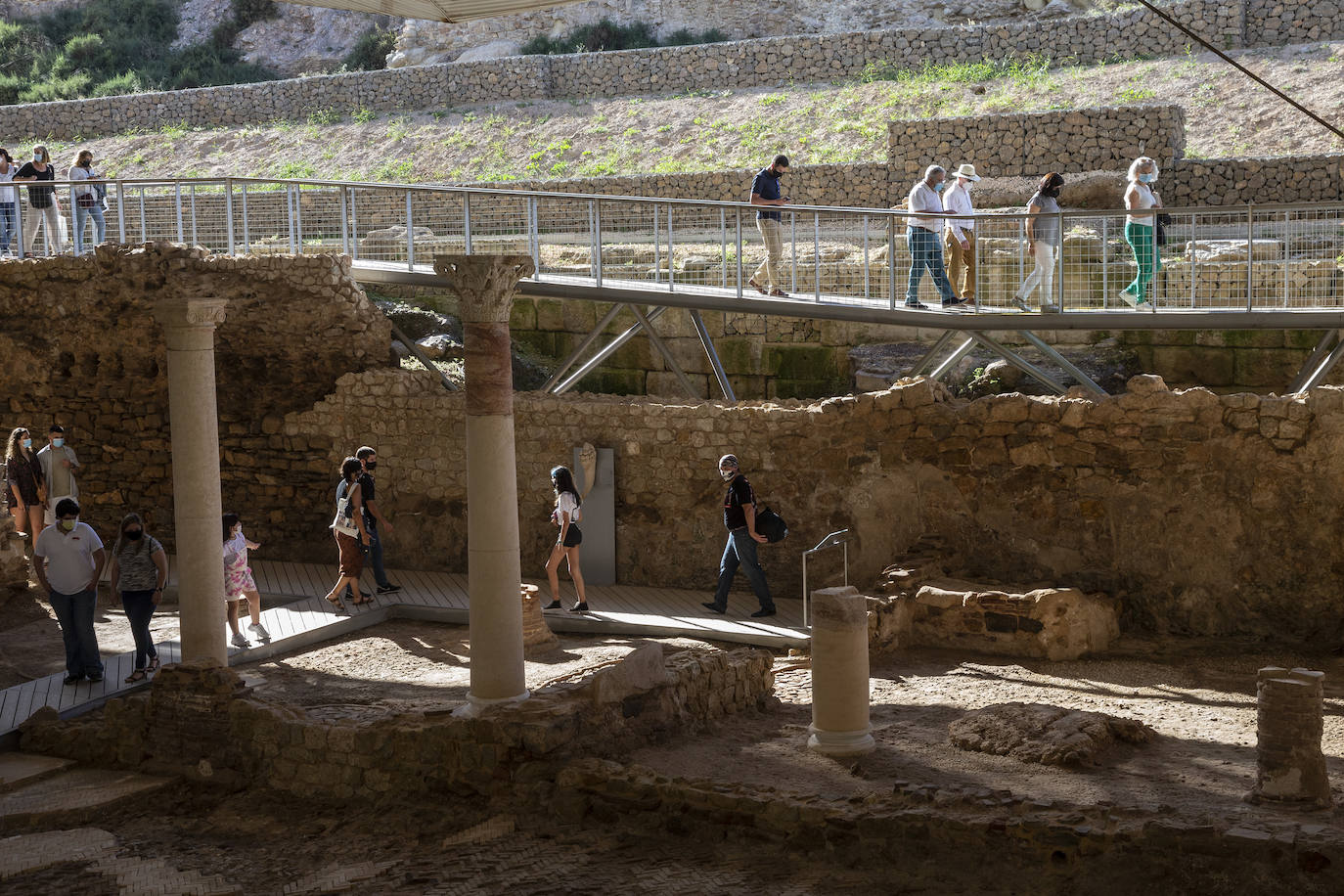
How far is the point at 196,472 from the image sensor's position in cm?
992

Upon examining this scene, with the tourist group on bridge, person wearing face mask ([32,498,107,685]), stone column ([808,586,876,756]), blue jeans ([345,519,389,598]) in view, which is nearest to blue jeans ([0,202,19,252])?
blue jeans ([345,519,389,598])

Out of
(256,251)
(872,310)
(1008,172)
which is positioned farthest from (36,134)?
(872,310)

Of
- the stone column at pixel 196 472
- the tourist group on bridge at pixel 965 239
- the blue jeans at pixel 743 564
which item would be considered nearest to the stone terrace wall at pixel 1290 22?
the tourist group on bridge at pixel 965 239

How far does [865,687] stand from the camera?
28.6 feet

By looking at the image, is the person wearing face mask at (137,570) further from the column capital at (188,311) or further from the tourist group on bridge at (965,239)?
the tourist group on bridge at (965,239)

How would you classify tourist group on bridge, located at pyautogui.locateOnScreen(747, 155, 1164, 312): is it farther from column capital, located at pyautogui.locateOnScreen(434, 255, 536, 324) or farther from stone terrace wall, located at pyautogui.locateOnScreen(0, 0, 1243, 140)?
stone terrace wall, located at pyautogui.locateOnScreen(0, 0, 1243, 140)

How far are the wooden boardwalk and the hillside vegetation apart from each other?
11.7 metres

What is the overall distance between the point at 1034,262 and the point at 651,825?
6753 mm

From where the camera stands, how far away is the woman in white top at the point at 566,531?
12148mm

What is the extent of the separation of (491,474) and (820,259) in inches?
255

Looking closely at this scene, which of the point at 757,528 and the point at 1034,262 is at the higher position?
the point at 1034,262

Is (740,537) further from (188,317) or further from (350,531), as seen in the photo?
(188,317)

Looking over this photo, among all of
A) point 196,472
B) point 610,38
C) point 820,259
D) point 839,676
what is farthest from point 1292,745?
point 610,38

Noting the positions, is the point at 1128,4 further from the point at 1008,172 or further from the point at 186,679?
the point at 186,679
